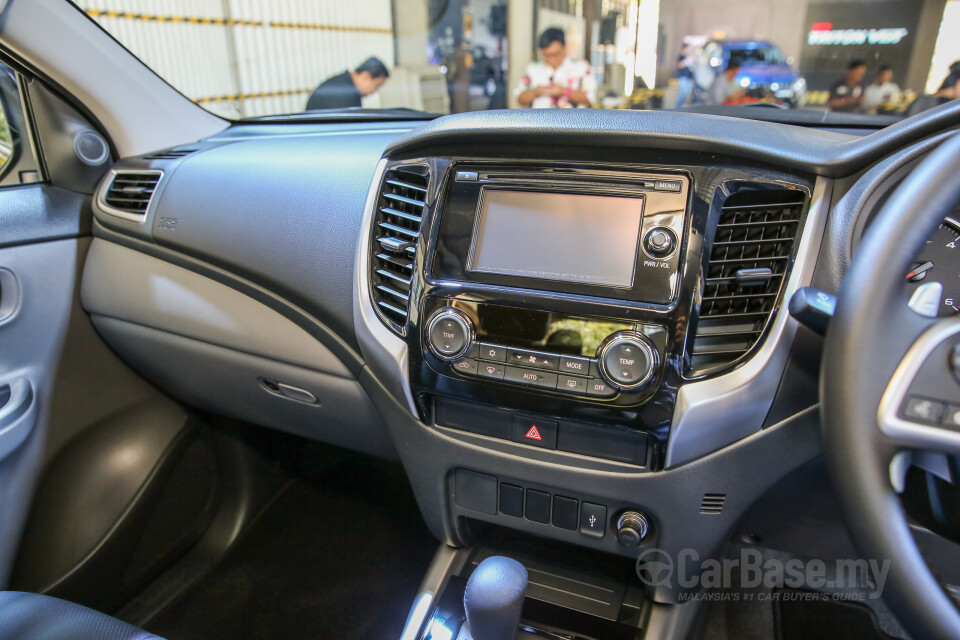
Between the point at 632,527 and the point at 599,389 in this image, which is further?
the point at 632,527

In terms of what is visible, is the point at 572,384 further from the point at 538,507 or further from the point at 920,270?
the point at 920,270

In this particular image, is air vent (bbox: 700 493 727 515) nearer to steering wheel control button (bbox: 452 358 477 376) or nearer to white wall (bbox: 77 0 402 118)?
steering wheel control button (bbox: 452 358 477 376)

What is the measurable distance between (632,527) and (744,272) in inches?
15.3

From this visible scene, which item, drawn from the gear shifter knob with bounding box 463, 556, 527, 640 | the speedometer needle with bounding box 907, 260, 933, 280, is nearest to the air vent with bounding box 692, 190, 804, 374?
the speedometer needle with bounding box 907, 260, 933, 280

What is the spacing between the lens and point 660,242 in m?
0.77

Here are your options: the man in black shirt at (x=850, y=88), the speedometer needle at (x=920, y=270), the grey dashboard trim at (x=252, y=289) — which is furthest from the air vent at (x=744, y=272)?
the man in black shirt at (x=850, y=88)

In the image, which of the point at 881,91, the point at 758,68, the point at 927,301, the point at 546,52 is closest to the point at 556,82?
the point at 546,52

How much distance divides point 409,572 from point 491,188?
1054mm

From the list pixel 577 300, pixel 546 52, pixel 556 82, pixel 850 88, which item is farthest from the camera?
pixel 546 52

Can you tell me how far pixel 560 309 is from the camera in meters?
0.80

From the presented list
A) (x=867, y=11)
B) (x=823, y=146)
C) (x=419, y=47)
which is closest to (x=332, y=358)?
(x=823, y=146)

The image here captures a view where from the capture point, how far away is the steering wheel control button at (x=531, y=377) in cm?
82

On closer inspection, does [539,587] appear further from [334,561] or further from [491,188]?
[334,561]

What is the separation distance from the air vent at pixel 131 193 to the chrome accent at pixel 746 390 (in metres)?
1.14
